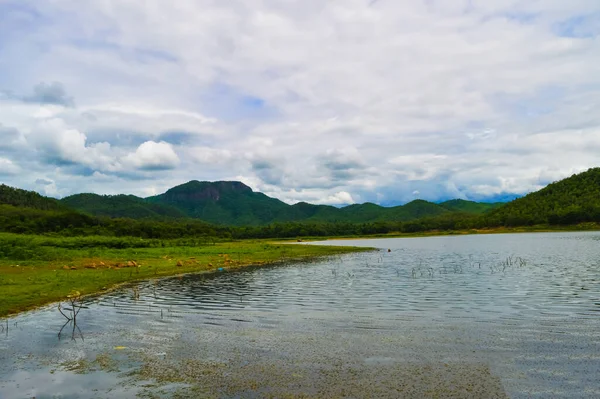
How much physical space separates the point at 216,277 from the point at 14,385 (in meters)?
37.1

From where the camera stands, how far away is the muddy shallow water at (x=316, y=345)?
14789mm

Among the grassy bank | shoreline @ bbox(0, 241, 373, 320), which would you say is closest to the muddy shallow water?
shoreline @ bbox(0, 241, 373, 320)

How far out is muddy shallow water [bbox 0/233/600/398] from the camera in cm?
1479

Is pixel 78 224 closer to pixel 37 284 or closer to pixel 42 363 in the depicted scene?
pixel 37 284

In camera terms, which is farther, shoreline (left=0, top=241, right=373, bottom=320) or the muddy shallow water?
shoreline (left=0, top=241, right=373, bottom=320)

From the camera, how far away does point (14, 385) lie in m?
15.2

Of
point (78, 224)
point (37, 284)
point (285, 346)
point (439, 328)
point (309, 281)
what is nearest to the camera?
point (285, 346)

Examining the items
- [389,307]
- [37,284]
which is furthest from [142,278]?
[389,307]

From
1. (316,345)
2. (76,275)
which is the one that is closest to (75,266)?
(76,275)

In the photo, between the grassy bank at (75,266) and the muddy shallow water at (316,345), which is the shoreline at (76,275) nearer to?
the grassy bank at (75,266)

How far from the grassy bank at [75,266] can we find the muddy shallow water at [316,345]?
14.7 ft

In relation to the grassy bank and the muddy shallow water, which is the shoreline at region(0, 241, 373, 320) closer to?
the grassy bank

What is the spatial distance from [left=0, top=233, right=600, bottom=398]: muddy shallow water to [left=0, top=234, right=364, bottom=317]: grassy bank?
4.48 metres

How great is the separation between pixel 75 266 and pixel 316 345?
45037mm
